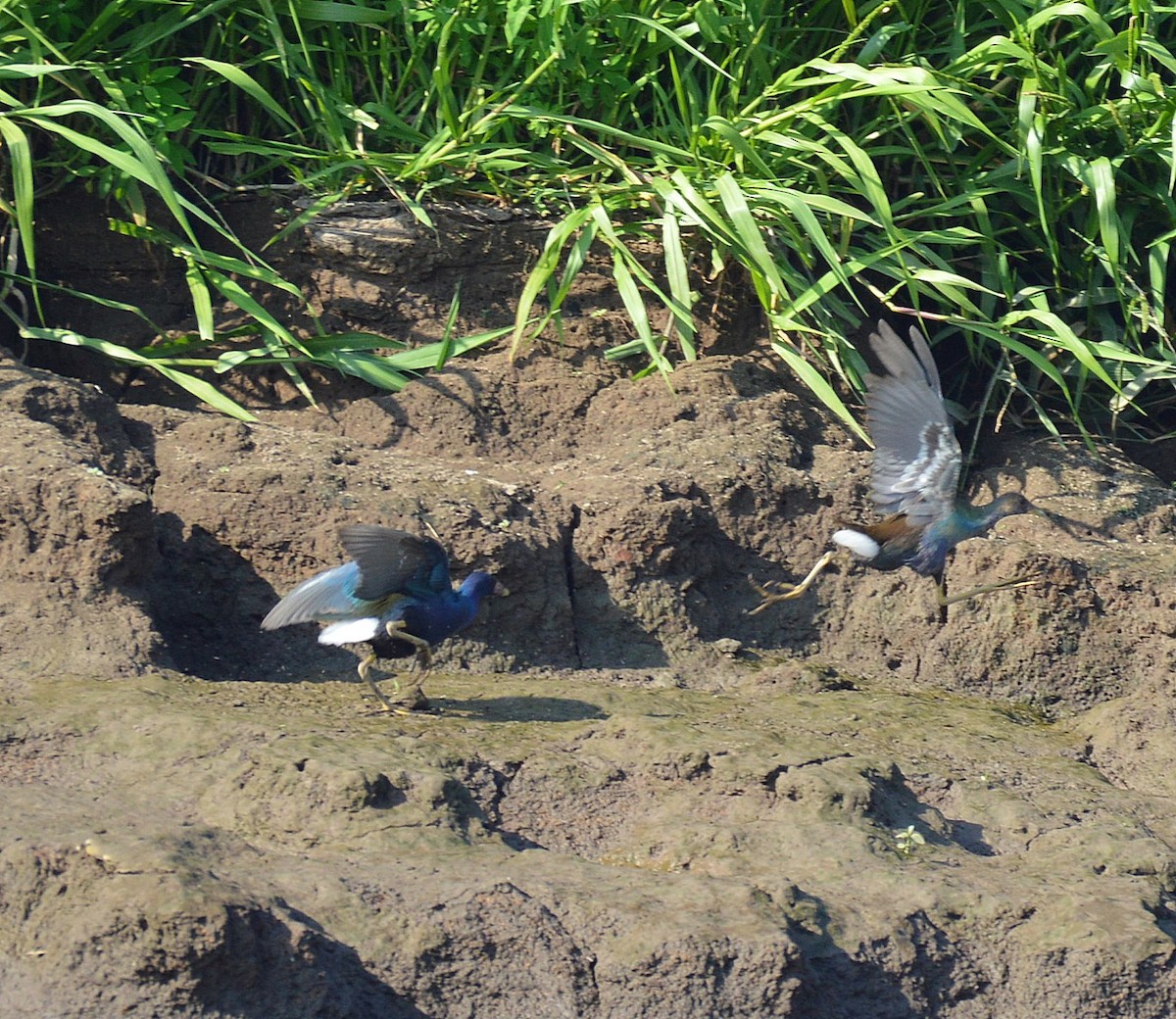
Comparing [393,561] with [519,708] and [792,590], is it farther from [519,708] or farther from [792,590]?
[792,590]

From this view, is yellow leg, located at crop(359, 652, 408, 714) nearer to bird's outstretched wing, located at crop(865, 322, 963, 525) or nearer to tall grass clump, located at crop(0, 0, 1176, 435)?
tall grass clump, located at crop(0, 0, 1176, 435)

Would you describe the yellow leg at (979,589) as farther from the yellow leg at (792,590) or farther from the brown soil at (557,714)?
the yellow leg at (792,590)

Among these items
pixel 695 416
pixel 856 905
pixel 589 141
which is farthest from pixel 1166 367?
pixel 856 905

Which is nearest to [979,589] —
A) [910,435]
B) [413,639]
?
[910,435]

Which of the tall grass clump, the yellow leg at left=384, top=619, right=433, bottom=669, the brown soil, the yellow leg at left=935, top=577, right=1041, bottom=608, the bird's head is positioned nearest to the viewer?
the brown soil

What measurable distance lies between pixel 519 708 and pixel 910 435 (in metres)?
1.61

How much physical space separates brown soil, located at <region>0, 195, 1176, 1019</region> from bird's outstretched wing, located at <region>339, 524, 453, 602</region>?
0.32 metres

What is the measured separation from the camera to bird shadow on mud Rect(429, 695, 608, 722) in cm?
440

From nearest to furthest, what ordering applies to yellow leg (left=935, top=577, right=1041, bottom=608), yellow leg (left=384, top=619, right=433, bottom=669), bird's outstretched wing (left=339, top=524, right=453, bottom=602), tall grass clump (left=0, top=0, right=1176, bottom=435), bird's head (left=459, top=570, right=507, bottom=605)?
bird's outstretched wing (left=339, top=524, right=453, bottom=602) → yellow leg (left=384, top=619, right=433, bottom=669) → bird's head (left=459, top=570, right=507, bottom=605) → yellow leg (left=935, top=577, right=1041, bottom=608) → tall grass clump (left=0, top=0, right=1176, bottom=435)

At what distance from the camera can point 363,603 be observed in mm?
4512

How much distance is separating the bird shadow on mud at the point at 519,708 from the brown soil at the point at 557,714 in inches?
0.7

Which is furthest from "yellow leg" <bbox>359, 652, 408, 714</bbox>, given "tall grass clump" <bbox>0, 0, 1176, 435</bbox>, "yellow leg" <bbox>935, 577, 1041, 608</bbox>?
"yellow leg" <bbox>935, 577, 1041, 608</bbox>

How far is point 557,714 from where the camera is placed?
4434mm

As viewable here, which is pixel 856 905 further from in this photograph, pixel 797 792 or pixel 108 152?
pixel 108 152
